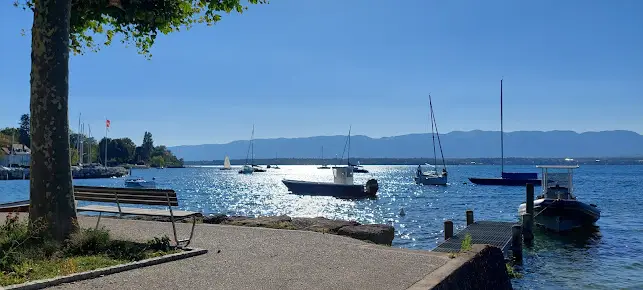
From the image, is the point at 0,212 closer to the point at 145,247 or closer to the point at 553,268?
the point at 145,247

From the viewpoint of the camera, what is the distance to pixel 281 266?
8383 millimetres

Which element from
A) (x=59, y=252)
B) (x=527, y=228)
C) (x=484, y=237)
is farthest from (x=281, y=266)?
(x=527, y=228)

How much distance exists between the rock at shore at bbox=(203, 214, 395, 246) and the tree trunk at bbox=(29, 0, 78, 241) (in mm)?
4980

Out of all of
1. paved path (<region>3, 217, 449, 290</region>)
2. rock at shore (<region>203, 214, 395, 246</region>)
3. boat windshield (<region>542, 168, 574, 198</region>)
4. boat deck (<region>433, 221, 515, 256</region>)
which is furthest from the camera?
boat windshield (<region>542, 168, 574, 198</region>)

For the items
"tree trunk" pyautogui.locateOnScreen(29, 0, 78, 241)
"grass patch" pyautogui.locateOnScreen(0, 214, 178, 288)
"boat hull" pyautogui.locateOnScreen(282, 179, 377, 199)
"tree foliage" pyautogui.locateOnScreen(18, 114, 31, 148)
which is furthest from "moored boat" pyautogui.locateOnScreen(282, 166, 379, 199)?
"tree foliage" pyautogui.locateOnScreen(18, 114, 31, 148)

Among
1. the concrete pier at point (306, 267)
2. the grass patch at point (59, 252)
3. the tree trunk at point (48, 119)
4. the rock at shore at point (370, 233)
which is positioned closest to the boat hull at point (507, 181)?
the rock at shore at point (370, 233)

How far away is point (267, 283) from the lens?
7.27 metres

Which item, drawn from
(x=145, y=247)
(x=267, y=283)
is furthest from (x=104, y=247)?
(x=267, y=283)

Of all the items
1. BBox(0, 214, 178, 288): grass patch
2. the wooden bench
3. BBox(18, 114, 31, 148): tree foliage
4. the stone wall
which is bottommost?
the stone wall

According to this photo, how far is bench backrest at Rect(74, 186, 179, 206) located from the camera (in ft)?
31.9

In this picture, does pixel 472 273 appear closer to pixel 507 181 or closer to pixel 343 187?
pixel 343 187

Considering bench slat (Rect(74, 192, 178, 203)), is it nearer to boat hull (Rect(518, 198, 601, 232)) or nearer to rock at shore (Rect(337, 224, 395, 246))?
rock at shore (Rect(337, 224, 395, 246))

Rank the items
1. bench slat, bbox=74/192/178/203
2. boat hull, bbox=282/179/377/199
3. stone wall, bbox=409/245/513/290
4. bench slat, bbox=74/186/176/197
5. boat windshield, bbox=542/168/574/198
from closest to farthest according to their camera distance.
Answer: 1. stone wall, bbox=409/245/513/290
2. bench slat, bbox=74/186/176/197
3. bench slat, bbox=74/192/178/203
4. boat windshield, bbox=542/168/574/198
5. boat hull, bbox=282/179/377/199

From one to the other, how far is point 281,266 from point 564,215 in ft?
84.7
